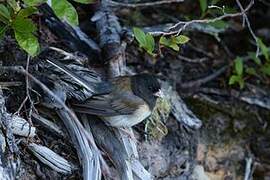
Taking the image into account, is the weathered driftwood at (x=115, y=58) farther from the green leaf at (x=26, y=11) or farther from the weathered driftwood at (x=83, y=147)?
the green leaf at (x=26, y=11)

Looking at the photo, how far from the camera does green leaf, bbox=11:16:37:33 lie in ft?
11.3

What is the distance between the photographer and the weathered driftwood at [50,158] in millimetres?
3561

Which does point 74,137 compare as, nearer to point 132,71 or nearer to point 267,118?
point 132,71

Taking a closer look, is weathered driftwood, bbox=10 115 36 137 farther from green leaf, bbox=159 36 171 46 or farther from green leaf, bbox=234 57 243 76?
green leaf, bbox=234 57 243 76

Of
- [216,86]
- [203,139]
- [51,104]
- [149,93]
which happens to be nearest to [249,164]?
[203,139]

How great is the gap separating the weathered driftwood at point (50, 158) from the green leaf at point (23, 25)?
65 centimetres

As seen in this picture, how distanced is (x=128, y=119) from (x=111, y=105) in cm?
15

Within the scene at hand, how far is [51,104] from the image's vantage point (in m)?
3.82

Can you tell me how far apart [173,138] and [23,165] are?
133 centimetres

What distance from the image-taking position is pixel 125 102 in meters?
4.18

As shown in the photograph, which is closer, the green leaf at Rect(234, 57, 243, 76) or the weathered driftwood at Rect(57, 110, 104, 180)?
the weathered driftwood at Rect(57, 110, 104, 180)

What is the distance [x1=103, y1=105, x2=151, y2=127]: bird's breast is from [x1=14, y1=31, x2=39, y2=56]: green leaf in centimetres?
80

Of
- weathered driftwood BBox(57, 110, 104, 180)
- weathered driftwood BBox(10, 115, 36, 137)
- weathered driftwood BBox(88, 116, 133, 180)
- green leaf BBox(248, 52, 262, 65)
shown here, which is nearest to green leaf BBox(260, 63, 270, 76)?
green leaf BBox(248, 52, 262, 65)

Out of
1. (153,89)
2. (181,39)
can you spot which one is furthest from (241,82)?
(181,39)
